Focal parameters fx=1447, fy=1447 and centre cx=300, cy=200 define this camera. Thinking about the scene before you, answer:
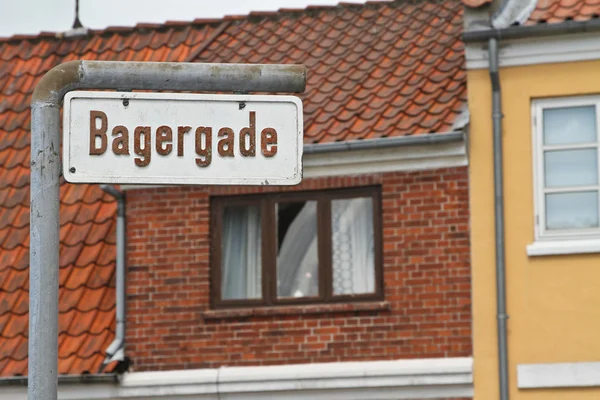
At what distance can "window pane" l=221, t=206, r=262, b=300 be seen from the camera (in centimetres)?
1459

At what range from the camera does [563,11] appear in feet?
46.2

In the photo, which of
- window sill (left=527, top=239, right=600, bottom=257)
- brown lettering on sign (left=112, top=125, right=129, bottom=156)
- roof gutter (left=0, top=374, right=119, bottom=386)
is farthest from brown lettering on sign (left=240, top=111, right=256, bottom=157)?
roof gutter (left=0, top=374, right=119, bottom=386)

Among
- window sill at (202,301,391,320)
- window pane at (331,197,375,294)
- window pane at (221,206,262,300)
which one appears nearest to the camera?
window sill at (202,301,391,320)

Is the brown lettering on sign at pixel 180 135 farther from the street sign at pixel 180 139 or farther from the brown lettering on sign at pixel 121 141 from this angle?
the brown lettering on sign at pixel 121 141

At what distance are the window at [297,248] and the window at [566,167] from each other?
1650 millimetres

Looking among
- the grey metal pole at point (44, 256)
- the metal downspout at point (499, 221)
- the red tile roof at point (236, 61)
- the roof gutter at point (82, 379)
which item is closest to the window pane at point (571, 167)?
the metal downspout at point (499, 221)

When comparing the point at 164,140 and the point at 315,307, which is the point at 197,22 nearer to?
the point at 315,307

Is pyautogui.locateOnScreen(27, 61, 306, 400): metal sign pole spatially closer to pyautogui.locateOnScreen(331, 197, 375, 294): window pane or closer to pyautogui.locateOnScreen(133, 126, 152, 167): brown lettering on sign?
pyautogui.locateOnScreen(133, 126, 152, 167): brown lettering on sign

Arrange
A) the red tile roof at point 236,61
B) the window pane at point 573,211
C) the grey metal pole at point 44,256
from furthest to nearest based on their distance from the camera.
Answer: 1. the red tile roof at point 236,61
2. the window pane at point 573,211
3. the grey metal pole at point 44,256

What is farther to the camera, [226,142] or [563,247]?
[563,247]

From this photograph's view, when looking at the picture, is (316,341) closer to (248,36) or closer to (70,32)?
(248,36)

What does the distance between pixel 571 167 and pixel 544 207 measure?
1.50ft

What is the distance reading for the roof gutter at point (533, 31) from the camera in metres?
13.7

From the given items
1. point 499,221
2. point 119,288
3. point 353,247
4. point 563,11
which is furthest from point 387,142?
point 119,288
